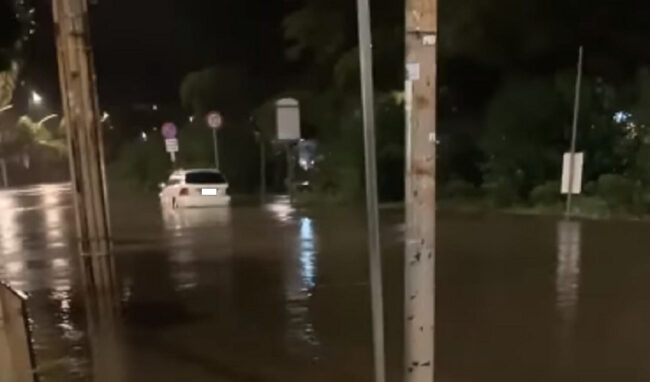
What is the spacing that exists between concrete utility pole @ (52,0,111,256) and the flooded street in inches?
34.3

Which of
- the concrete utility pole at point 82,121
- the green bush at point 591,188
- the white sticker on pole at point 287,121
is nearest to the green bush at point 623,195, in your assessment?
the green bush at point 591,188

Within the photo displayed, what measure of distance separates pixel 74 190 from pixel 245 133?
84.5 ft

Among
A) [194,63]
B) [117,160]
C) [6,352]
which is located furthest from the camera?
[117,160]

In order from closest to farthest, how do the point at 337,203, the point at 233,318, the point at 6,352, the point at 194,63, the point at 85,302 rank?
the point at 6,352
the point at 233,318
the point at 85,302
the point at 337,203
the point at 194,63

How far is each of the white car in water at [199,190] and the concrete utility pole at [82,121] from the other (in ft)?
48.6

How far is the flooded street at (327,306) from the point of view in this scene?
9406mm

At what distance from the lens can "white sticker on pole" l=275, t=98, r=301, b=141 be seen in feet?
116

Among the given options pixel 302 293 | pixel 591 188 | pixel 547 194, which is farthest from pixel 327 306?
pixel 547 194

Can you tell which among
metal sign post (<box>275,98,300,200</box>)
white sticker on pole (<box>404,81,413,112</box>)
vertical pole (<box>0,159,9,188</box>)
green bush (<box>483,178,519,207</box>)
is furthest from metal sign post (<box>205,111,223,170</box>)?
vertical pole (<box>0,159,9,188</box>)

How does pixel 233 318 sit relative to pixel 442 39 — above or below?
below

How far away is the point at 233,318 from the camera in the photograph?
12.1m

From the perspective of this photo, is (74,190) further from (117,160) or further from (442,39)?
(117,160)

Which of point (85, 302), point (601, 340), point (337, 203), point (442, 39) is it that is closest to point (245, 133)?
point (337, 203)

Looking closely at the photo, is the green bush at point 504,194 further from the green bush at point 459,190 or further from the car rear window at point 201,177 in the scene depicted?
the car rear window at point 201,177
